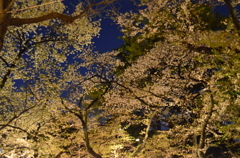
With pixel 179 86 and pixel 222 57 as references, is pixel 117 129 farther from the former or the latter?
pixel 222 57

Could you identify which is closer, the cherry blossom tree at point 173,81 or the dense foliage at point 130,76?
the dense foliage at point 130,76

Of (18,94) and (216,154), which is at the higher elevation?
(18,94)

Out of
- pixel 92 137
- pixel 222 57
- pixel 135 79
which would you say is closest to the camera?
pixel 222 57

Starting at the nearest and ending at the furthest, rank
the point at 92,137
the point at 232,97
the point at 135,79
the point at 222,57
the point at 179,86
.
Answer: the point at 222,57 < the point at 232,97 < the point at 179,86 < the point at 135,79 < the point at 92,137

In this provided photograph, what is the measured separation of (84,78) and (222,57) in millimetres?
7163

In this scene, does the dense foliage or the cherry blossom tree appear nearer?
the dense foliage

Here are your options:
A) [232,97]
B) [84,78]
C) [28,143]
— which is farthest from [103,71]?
[232,97]

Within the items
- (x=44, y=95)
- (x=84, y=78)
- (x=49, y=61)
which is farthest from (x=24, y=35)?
(x=84, y=78)

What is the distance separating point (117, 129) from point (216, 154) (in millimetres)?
9479

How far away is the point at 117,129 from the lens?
11.5m

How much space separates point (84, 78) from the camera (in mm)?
9648

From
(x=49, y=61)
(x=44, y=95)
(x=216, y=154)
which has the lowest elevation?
(x=216, y=154)

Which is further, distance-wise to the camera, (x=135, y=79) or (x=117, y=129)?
(x=117, y=129)

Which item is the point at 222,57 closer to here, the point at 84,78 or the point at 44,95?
the point at 44,95
